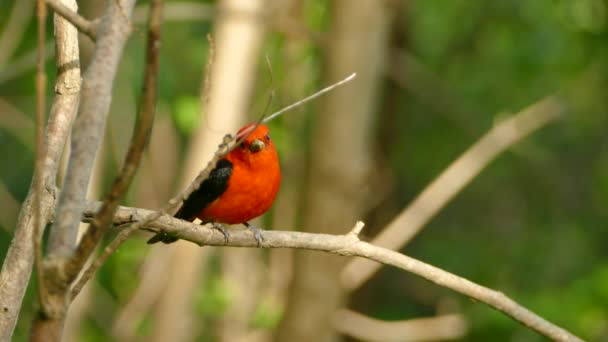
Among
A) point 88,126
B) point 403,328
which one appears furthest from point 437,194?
point 88,126

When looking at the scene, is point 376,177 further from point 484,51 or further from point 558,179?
point 558,179

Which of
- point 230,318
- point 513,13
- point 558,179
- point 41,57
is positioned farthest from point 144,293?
point 41,57

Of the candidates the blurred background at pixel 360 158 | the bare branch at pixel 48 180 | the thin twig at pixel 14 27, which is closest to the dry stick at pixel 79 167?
the bare branch at pixel 48 180

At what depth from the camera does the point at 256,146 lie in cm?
471

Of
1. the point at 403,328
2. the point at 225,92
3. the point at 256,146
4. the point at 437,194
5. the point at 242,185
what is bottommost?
the point at 242,185

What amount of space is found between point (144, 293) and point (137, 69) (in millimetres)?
2755

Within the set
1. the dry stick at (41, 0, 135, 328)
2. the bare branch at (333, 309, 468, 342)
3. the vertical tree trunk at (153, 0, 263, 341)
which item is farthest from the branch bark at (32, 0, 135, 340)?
the bare branch at (333, 309, 468, 342)

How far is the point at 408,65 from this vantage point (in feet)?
33.3

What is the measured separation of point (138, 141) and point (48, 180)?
0.92 m

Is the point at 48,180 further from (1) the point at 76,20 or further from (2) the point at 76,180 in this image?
(2) the point at 76,180

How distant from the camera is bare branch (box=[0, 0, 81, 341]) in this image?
2.69m

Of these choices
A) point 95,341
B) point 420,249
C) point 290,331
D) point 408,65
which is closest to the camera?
point 290,331

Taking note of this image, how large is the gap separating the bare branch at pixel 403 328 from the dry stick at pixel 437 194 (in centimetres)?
44

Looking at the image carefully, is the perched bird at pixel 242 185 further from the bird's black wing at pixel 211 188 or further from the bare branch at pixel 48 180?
the bare branch at pixel 48 180
